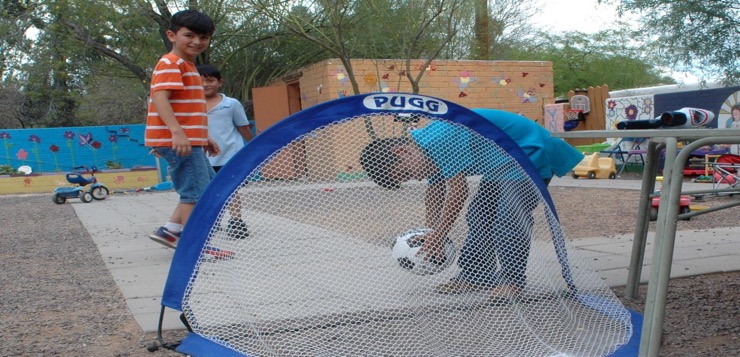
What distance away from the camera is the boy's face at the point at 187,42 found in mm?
4090

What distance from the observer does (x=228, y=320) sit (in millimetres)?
2945

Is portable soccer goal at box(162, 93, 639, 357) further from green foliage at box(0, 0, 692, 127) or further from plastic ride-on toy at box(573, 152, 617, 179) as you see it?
plastic ride-on toy at box(573, 152, 617, 179)

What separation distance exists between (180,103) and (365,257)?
67.2 inches

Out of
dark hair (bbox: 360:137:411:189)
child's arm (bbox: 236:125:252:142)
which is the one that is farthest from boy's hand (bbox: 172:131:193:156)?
child's arm (bbox: 236:125:252:142)

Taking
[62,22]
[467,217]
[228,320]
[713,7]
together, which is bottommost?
[228,320]

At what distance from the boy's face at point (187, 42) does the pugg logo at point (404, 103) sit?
161 centimetres

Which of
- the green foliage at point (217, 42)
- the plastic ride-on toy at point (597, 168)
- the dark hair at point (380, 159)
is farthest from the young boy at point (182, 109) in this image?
the plastic ride-on toy at point (597, 168)

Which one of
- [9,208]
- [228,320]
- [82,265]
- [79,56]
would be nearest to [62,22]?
[79,56]

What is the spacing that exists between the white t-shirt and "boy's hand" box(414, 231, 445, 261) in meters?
3.11

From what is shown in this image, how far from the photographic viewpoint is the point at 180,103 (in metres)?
4.18

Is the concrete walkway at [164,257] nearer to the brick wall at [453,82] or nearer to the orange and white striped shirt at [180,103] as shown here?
the orange and white striped shirt at [180,103]

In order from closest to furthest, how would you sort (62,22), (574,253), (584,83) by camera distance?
(574,253), (62,22), (584,83)

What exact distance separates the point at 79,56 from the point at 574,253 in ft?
68.0

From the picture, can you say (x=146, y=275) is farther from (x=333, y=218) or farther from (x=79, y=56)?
(x=79, y=56)
